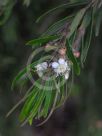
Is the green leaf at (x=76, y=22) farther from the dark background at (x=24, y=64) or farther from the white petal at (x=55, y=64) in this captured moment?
the dark background at (x=24, y=64)

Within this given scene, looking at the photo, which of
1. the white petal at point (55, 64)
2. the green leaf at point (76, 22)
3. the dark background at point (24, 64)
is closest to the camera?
the white petal at point (55, 64)

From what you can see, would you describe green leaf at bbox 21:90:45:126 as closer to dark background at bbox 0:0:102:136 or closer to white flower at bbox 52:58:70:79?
white flower at bbox 52:58:70:79

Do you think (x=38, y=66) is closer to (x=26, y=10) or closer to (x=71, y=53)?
(x=71, y=53)

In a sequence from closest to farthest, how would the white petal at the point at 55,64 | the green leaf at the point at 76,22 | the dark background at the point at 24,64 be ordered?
the white petal at the point at 55,64 < the green leaf at the point at 76,22 < the dark background at the point at 24,64

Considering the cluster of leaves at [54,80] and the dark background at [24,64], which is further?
the dark background at [24,64]

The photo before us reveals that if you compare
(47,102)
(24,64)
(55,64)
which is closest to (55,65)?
(55,64)

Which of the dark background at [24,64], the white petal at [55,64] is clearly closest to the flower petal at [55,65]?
the white petal at [55,64]
